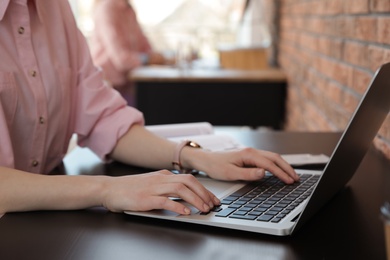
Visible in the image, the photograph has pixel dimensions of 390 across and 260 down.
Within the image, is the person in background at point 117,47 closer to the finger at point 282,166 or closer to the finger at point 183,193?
the finger at point 282,166

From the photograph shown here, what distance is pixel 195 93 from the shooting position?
3.62m

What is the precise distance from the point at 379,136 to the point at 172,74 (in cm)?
246

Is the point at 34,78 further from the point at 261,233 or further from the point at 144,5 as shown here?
the point at 144,5

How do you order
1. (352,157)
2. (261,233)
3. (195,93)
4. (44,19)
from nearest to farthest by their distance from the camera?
(261,233), (352,157), (44,19), (195,93)

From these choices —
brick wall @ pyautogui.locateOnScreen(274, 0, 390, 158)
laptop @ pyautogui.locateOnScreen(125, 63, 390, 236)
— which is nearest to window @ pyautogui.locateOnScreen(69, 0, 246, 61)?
brick wall @ pyautogui.locateOnScreen(274, 0, 390, 158)

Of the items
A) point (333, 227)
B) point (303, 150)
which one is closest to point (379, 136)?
point (303, 150)

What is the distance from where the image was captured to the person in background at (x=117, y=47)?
14.1 ft

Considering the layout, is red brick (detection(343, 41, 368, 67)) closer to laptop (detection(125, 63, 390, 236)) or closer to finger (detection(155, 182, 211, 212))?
laptop (detection(125, 63, 390, 236))

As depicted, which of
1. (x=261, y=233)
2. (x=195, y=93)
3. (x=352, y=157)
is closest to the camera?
(x=261, y=233)

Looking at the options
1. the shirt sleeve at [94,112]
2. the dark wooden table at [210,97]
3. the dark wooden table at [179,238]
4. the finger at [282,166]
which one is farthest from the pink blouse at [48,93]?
the dark wooden table at [210,97]

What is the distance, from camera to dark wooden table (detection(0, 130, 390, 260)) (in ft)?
2.58

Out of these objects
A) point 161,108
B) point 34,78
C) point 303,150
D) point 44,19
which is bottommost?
point 161,108

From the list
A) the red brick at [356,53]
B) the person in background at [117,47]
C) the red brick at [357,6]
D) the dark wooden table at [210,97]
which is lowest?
the dark wooden table at [210,97]

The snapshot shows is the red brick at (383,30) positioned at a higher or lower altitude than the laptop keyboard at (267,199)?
higher
